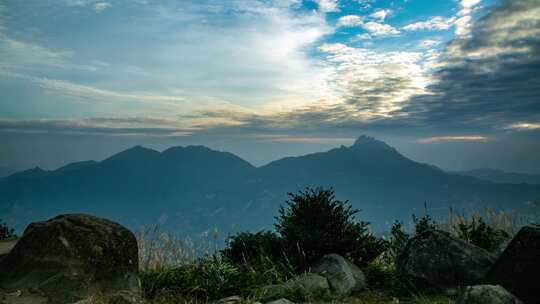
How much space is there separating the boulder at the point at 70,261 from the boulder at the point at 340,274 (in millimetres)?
3805

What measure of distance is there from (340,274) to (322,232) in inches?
67.6

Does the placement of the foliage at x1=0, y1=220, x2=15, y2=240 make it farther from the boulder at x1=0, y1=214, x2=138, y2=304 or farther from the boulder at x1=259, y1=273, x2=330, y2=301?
the boulder at x1=259, y1=273, x2=330, y2=301

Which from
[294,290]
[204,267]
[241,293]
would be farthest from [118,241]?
[294,290]

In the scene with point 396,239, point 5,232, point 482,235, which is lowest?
point 5,232

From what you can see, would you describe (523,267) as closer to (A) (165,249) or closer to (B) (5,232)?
(A) (165,249)

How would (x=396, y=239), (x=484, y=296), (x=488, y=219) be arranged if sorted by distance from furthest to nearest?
(x=488, y=219) < (x=396, y=239) < (x=484, y=296)

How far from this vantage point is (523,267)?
646cm

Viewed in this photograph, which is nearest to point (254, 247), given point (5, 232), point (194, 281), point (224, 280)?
point (224, 280)

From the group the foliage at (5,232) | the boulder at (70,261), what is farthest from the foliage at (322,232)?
the foliage at (5,232)

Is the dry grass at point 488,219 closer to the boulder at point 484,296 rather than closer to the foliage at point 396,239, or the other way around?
the foliage at point 396,239

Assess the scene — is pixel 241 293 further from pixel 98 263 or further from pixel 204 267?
pixel 98 263

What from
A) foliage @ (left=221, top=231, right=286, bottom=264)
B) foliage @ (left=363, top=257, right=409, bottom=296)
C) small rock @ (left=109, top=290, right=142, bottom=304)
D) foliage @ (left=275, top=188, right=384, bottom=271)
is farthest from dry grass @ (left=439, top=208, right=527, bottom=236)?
small rock @ (left=109, top=290, right=142, bottom=304)

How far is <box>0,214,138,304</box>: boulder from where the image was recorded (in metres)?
7.26

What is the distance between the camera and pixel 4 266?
7.82m
